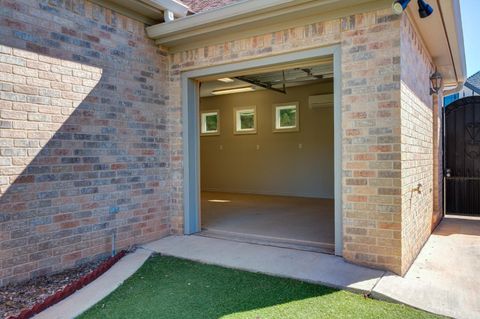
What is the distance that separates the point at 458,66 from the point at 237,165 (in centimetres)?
→ 727

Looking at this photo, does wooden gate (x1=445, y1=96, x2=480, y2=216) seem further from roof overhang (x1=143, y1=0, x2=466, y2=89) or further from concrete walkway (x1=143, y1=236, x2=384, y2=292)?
concrete walkway (x1=143, y1=236, x2=384, y2=292)

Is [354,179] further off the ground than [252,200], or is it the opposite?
[354,179]

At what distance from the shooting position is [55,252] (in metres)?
4.00

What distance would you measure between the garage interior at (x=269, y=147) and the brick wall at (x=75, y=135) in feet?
7.25

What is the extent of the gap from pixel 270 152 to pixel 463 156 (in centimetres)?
547

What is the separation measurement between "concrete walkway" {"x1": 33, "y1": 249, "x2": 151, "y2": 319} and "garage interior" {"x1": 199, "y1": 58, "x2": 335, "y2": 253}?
2364mm

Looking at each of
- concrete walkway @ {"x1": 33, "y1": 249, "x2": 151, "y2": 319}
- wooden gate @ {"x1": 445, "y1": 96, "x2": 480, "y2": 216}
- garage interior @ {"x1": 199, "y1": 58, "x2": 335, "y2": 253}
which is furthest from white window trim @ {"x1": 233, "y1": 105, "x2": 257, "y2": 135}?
concrete walkway @ {"x1": 33, "y1": 249, "x2": 151, "y2": 319}

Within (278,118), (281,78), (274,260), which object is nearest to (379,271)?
(274,260)

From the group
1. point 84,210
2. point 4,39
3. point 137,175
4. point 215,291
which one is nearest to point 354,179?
point 215,291

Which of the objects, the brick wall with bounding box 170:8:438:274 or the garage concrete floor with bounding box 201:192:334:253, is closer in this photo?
the brick wall with bounding box 170:8:438:274

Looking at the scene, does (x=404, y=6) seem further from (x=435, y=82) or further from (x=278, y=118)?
(x=278, y=118)

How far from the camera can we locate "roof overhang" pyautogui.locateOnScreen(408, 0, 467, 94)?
4.30m

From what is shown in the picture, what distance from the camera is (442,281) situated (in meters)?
3.75

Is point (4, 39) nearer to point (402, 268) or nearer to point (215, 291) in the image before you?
point (215, 291)
